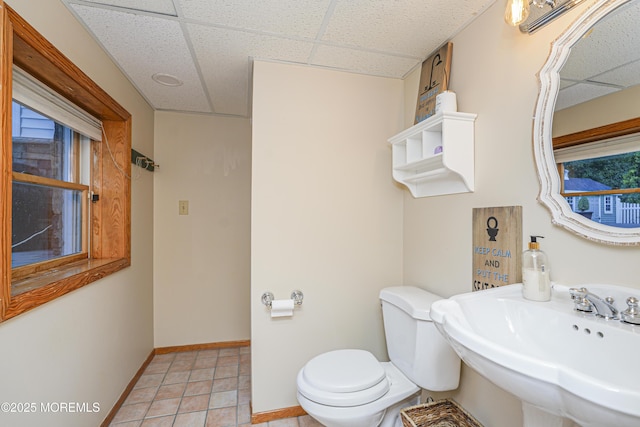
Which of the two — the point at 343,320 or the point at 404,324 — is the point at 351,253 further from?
the point at 404,324

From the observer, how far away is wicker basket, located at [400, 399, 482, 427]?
1278mm

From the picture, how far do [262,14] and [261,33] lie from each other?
147 millimetres

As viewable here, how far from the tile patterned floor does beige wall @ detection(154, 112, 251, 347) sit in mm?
233

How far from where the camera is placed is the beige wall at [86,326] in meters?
1.07

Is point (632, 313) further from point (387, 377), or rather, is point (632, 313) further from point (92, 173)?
point (92, 173)

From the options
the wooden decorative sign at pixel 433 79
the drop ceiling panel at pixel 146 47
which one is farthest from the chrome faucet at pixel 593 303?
the drop ceiling panel at pixel 146 47

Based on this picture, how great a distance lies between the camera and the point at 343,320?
1881 mm

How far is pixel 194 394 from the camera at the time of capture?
2.02 metres

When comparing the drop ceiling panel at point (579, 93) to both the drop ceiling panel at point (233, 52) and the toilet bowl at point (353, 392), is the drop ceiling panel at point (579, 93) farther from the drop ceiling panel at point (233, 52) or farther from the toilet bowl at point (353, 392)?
the toilet bowl at point (353, 392)

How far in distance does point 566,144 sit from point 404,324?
1.03 m

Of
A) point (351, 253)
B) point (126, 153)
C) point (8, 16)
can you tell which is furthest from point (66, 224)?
point (351, 253)

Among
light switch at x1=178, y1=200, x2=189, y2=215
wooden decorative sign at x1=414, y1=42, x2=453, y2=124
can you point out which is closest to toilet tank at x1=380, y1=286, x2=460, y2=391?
wooden decorative sign at x1=414, y1=42, x2=453, y2=124

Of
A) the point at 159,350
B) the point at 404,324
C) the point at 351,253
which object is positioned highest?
the point at 351,253

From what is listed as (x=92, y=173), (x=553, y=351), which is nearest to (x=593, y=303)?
(x=553, y=351)
